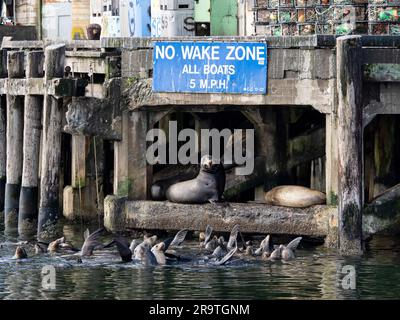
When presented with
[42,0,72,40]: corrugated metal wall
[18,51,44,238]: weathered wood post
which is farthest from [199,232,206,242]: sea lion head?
[42,0,72,40]: corrugated metal wall

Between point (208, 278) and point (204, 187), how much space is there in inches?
153

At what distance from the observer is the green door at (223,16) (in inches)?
1597

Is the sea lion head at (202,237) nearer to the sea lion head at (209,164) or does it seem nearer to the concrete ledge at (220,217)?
the concrete ledge at (220,217)

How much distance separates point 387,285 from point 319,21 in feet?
21.0

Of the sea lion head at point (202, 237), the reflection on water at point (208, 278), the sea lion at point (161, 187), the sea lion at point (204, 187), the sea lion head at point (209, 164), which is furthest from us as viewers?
the sea lion at point (161, 187)

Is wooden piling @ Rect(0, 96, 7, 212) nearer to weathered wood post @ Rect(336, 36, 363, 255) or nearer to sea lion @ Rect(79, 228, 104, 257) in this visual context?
sea lion @ Rect(79, 228, 104, 257)

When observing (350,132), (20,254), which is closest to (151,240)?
(20,254)

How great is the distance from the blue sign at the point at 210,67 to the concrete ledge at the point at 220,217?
1.96m

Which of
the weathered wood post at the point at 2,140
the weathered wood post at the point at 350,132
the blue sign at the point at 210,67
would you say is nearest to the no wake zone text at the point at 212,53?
the blue sign at the point at 210,67

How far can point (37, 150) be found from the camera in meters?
36.6

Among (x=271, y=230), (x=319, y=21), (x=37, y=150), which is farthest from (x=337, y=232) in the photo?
(x=37, y=150)

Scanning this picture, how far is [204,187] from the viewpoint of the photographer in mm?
34500

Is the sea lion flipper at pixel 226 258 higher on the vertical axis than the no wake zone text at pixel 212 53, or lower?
lower

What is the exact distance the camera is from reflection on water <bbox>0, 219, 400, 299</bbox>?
97.0 feet
